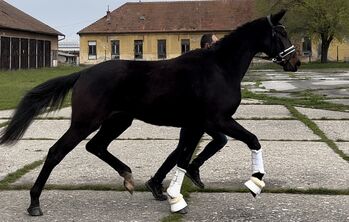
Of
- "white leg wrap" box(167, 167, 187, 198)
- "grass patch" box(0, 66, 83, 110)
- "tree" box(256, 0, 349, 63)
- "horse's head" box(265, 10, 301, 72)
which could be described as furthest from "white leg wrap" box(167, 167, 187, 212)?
"tree" box(256, 0, 349, 63)

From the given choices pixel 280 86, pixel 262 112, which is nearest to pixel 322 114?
pixel 262 112

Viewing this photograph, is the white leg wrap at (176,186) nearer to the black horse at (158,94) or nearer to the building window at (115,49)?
the black horse at (158,94)

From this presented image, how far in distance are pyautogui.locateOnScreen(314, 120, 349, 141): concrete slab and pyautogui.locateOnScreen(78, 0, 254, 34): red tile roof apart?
57.0 meters

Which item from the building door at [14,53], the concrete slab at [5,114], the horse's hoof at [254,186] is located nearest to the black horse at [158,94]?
the horse's hoof at [254,186]

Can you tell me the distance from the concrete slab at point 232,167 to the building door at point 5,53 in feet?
145

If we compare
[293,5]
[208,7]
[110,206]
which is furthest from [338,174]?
[208,7]

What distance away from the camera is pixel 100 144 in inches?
224

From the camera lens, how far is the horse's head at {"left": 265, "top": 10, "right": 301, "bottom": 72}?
18.0ft

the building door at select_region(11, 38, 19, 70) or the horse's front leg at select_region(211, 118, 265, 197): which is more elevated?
the building door at select_region(11, 38, 19, 70)

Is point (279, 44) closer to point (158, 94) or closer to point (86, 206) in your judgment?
point (158, 94)

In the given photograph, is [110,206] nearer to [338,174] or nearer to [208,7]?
[338,174]

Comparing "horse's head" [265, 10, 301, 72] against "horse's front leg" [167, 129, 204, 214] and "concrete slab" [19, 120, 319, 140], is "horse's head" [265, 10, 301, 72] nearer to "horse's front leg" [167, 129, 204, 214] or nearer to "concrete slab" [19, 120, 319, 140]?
"horse's front leg" [167, 129, 204, 214]

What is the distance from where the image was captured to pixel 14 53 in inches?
2084

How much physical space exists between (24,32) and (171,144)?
48933 mm
